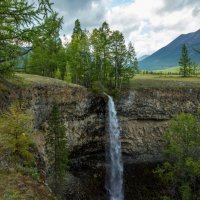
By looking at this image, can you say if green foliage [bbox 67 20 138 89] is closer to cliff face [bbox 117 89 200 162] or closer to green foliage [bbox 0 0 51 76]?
cliff face [bbox 117 89 200 162]

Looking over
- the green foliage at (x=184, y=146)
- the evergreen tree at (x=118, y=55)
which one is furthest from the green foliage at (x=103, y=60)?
the green foliage at (x=184, y=146)

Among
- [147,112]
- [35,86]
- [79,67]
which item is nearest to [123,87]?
[147,112]

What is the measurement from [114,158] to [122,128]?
189 inches

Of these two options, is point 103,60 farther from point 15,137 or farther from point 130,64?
point 15,137

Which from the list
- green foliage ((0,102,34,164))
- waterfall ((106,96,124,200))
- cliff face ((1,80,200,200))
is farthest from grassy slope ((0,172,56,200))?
waterfall ((106,96,124,200))

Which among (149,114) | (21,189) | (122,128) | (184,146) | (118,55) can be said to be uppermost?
(118,55)

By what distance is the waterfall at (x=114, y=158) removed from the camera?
50844mm

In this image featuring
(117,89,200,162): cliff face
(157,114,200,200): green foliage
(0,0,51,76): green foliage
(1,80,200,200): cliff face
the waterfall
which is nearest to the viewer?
(0,0,51,76): green foliage

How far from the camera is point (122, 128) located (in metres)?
53.3

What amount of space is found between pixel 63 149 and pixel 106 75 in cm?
2288

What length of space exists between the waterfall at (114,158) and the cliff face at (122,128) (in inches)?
32.1

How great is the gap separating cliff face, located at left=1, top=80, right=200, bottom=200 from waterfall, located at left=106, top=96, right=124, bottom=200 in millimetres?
816

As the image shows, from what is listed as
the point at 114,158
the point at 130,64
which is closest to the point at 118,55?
the point at 130,64

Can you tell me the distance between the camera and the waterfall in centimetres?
5084
